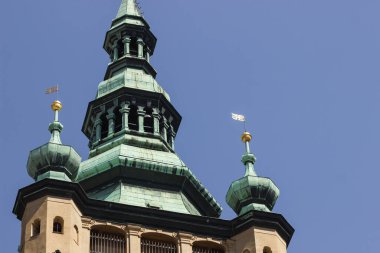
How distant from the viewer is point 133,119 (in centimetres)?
7000

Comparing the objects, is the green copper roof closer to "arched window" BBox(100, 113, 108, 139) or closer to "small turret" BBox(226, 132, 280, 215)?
"small turret" BBox(226, 132, 280, 215)

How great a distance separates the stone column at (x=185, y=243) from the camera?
62944 mm

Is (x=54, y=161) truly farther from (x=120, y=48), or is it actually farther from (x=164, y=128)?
(x=120, y=48)

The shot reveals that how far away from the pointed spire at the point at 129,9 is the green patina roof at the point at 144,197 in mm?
12111

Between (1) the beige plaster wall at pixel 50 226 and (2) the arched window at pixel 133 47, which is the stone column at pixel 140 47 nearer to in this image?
(2) the arched window at pixel 133 47

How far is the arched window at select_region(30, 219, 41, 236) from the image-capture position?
6106 cm

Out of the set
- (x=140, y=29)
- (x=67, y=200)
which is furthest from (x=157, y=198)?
(x=140, y=29)

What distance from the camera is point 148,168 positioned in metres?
66.3

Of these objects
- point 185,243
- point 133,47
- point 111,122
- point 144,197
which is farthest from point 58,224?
point 133,47

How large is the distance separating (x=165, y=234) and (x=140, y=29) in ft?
46.6

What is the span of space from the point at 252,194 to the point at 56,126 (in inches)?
293

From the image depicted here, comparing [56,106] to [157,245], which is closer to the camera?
[157,245]

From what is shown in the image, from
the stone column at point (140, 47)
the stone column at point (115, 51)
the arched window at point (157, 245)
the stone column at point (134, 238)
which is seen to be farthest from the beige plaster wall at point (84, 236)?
the stone column at point (115, 51)

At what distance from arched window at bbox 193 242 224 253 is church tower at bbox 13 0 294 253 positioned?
35 mm
